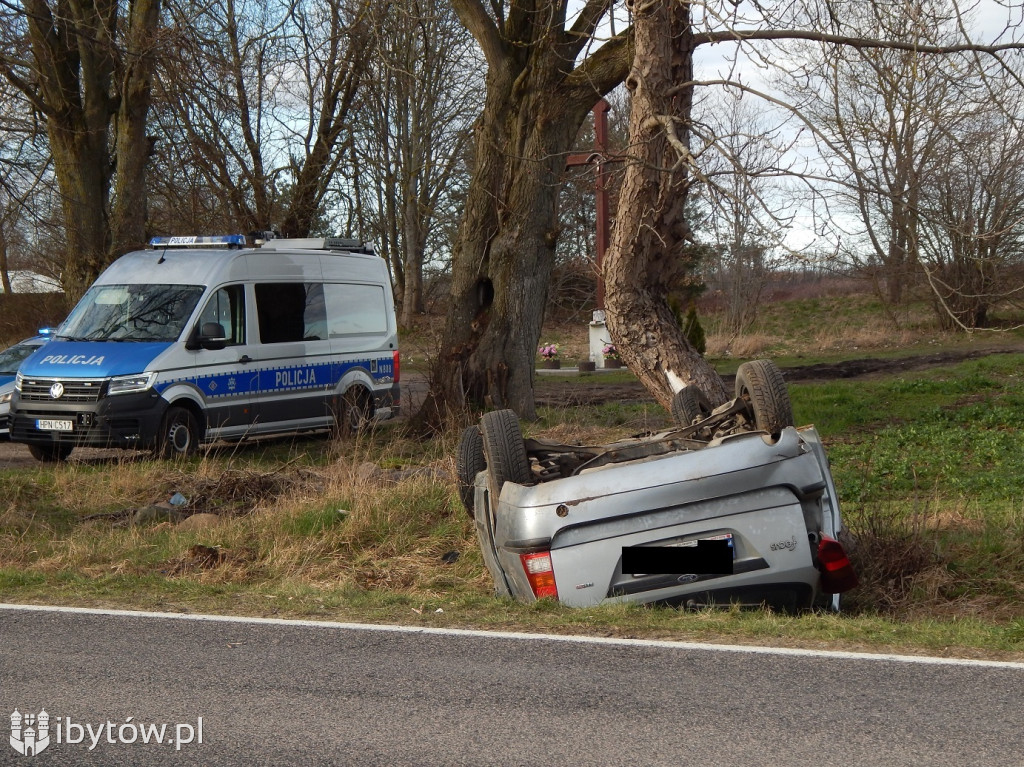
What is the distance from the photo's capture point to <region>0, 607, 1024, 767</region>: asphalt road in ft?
13.1

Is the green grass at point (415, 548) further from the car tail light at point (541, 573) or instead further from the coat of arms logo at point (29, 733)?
the coat of arms logo at point (29, 733)

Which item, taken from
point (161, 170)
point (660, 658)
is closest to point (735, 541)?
point (660, 658)

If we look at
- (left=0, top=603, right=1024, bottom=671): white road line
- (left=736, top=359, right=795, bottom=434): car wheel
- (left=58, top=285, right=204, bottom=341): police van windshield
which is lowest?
(left=0, top=603, right=1024, bottom=671): white road line

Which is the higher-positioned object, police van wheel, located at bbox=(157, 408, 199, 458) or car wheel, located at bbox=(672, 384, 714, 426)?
car wheel, located at bbox=(672, 384, 714, 426)

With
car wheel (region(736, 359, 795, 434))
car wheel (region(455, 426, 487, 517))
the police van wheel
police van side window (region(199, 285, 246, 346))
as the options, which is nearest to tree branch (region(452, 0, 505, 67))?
police van side window (region(199, 285, 246, 346))

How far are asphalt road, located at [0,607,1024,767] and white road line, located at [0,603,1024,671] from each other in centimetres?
6

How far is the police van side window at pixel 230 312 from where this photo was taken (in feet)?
45.0

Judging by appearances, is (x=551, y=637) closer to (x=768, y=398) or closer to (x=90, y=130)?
(x=768, y=398)

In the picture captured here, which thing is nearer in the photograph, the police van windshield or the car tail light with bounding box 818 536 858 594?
the car tail light with bounding box 818 536 858 594

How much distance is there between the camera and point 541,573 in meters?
5.88

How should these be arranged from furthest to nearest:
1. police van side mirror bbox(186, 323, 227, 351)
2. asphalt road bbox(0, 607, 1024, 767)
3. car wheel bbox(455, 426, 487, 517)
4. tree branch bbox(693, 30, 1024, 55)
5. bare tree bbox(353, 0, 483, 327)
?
bare tree bbox(353, 0, 483, 327), police van side mirror bbox(186, 323, 227, 351), tree branch bbox(693, 30, 1024, 55), car wheel bbox(455, 426, 487, 517), asphalt road bbox(0, 607, 1024, 767)

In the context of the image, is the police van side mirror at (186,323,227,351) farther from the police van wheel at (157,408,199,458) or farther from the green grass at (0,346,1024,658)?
the green grass at (0,346,1024,658)

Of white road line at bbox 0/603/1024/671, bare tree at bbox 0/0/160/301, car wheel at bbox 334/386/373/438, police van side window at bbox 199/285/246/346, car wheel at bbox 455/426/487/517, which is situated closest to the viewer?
white road line at bbox 0/603/1024/671

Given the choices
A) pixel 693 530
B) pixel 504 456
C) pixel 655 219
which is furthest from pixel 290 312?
pixel 693 530
